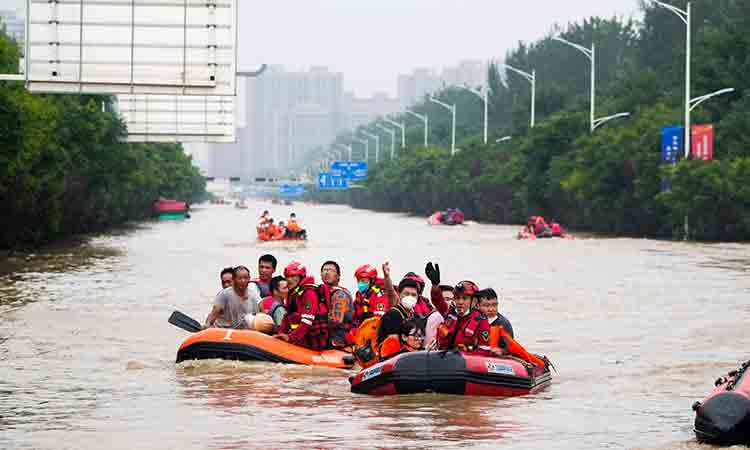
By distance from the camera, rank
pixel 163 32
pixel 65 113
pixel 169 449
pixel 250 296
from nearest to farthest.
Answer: pixel 169 449
pixel 250 296
pixel 163 32
pixel 65 113

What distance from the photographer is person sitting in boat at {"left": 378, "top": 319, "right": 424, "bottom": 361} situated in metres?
16.9

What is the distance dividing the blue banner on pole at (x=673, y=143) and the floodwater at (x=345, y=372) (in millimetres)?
16769

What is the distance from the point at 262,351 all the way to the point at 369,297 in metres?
1.46

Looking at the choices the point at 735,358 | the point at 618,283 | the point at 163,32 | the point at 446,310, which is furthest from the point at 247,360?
the point at 618,283

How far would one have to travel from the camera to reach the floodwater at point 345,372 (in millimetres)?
14188

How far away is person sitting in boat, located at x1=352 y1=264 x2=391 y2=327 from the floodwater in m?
0.77

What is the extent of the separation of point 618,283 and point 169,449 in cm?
2288

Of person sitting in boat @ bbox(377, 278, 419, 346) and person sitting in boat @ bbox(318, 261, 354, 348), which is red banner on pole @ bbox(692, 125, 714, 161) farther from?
person sitting in boat @ bbox(377, 278, 419, 346)

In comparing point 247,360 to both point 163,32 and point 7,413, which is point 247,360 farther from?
point 163,32

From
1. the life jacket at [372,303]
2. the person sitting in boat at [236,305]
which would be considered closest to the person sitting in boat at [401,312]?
the life jacket at [372,303]

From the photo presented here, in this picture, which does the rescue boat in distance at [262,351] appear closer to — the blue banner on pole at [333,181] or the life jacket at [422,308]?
the life jacket at [422,308]

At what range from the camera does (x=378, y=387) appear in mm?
16219

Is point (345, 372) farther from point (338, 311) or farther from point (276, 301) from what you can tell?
point (276, 301)

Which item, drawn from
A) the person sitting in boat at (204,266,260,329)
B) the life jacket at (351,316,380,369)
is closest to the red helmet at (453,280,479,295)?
the life jacket at (351,316,380,369)
